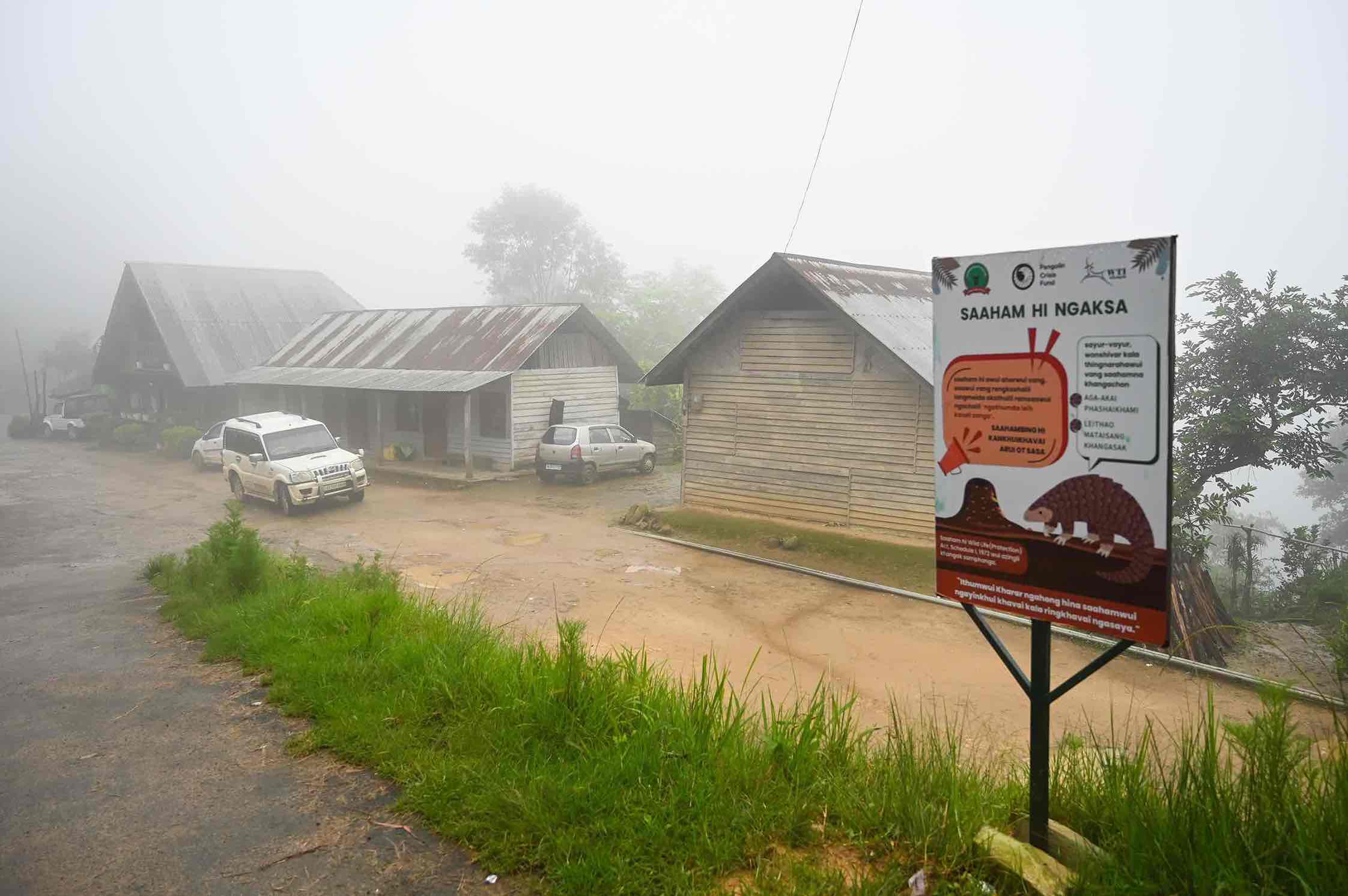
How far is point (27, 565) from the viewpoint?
1507 cm

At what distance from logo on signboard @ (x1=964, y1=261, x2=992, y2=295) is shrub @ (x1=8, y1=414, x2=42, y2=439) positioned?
4711 centimetres

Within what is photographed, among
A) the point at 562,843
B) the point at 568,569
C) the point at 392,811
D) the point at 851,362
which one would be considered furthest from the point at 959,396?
the point at 851,362

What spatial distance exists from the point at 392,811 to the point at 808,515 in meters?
13.2

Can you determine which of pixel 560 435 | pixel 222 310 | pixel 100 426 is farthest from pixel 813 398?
pixel 100 426

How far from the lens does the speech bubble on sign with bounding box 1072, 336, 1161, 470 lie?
3.04 meters

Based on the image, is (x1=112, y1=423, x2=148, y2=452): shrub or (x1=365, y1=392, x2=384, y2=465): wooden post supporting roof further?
(x1=112, y1=423, x2=148, y2=452): shrub

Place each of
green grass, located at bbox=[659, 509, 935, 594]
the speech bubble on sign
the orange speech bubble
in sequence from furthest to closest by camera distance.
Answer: green grass, located at bbox=[659, 509, 935, 594] → the orange speech bubble → the speech bubble on sign

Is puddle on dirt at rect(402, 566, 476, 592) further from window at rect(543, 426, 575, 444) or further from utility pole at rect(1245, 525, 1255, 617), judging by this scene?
utility pole at rect(1245, 525, 1255, 617)

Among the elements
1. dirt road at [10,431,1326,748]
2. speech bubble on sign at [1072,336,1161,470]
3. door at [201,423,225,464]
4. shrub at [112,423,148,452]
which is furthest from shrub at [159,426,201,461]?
speech bubble on sign at [1072,336,1161,470]

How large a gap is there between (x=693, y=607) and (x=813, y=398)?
5.75 meters

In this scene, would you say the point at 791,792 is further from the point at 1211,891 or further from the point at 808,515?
the point at 808,515

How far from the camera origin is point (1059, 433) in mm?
3271

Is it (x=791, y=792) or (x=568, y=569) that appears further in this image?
(x=568, y=569)

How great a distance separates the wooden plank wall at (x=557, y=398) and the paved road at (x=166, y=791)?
1672 centimetres
